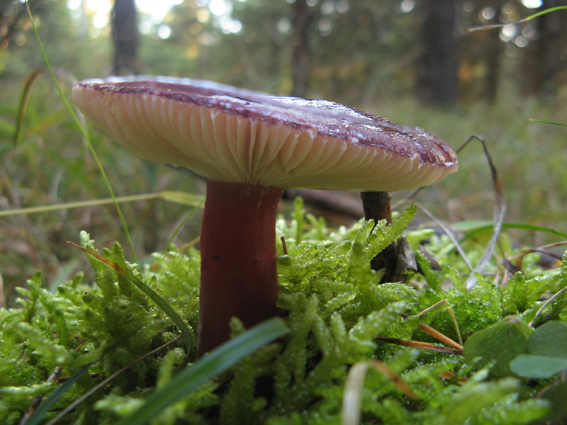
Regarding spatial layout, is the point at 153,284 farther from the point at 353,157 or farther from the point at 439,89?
the point at 439,89

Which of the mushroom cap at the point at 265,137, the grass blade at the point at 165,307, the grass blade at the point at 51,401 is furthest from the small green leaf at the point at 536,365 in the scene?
the grass blade at the point at 51,401

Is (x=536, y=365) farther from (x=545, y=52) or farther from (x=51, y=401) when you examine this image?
(x=545, y=52)

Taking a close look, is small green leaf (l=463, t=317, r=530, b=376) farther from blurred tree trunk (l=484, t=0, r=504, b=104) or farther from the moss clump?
blurred tree trunk (l=484, t=0, r=504, b=104)

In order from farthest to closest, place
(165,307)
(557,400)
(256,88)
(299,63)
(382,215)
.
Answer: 1. (256,88)
2. (299,63)
3. (382,215)
4. (165,307)
5. (557,400)

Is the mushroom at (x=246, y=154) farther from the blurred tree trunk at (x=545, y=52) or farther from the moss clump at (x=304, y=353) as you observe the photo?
the blurred tree trunk at (x=545, y=52)

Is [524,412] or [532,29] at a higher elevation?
[532,29]

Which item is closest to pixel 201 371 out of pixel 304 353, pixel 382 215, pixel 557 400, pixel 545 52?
pixel 304 353

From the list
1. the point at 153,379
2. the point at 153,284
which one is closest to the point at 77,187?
the point at 153,284
